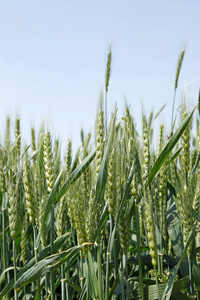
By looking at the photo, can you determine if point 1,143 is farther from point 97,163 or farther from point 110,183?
point 110,183

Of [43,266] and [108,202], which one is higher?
[108,202]

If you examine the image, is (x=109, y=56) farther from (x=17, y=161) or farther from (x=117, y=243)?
(x=117, y=243)

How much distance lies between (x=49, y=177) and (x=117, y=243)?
516 millimetres

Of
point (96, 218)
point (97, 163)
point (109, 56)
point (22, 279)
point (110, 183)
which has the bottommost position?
point (22, 279)

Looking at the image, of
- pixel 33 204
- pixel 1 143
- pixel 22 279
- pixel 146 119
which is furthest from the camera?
pixel 1 143

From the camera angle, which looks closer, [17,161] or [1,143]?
[17,161]

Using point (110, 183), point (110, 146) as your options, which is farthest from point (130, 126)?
point (110, 183)

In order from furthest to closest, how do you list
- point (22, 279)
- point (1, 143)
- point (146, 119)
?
1. point (1, 143)
2. point (146, 119)
3. point (22, 279)

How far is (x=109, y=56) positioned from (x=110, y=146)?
86cm

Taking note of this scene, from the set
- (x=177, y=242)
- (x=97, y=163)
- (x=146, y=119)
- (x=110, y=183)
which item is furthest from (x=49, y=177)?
(x=177, y=242)

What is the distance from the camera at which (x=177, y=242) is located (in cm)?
220

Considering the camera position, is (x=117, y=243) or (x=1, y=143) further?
(x=1, y=143)

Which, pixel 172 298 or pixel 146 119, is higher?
pixel 146 119

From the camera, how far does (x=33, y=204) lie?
1.80m
